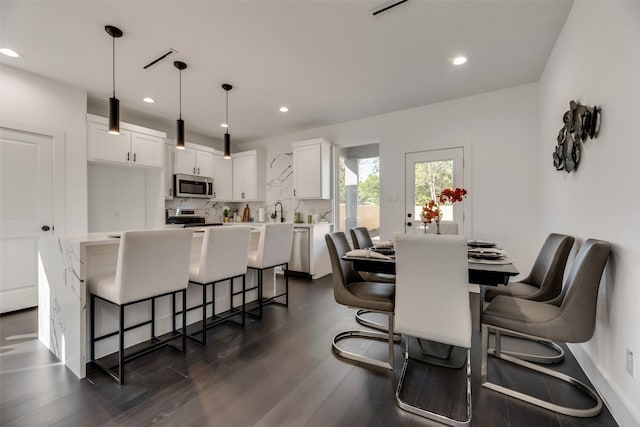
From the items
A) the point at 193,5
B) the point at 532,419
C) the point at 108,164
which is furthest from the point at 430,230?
the point at 108,164

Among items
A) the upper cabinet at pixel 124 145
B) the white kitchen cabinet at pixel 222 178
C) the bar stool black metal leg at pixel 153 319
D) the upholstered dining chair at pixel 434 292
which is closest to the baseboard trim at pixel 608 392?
the upholstered dining chair at pixel 434 292

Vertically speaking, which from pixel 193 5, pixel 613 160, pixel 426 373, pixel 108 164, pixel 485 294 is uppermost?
pixel 193 5

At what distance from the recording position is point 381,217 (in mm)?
4559

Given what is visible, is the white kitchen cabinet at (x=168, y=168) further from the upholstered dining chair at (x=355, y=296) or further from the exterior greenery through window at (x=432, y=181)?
the exterior greenery through window at (x=432, y=181)

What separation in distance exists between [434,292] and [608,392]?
3.71ft

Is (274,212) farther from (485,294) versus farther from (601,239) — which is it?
(601,239)

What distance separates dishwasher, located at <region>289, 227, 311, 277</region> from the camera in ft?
15.3

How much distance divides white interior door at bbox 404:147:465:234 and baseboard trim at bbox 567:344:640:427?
6.61 feet

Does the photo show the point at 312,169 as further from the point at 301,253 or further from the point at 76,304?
the point at 76,304

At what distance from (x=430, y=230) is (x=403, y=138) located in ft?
5.97

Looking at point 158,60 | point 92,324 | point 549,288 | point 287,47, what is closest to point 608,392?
point 549,288

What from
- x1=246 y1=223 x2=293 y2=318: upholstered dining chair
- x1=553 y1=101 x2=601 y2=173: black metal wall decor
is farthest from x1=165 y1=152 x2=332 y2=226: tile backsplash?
x1=553 y1=101 x2=601 y2=173: black metal wall decor

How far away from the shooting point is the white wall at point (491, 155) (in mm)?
3531

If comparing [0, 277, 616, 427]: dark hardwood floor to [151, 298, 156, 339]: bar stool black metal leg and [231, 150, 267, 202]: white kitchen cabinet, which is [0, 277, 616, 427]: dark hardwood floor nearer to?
[151, 298, 156, 339]: bar stool black metal leg
